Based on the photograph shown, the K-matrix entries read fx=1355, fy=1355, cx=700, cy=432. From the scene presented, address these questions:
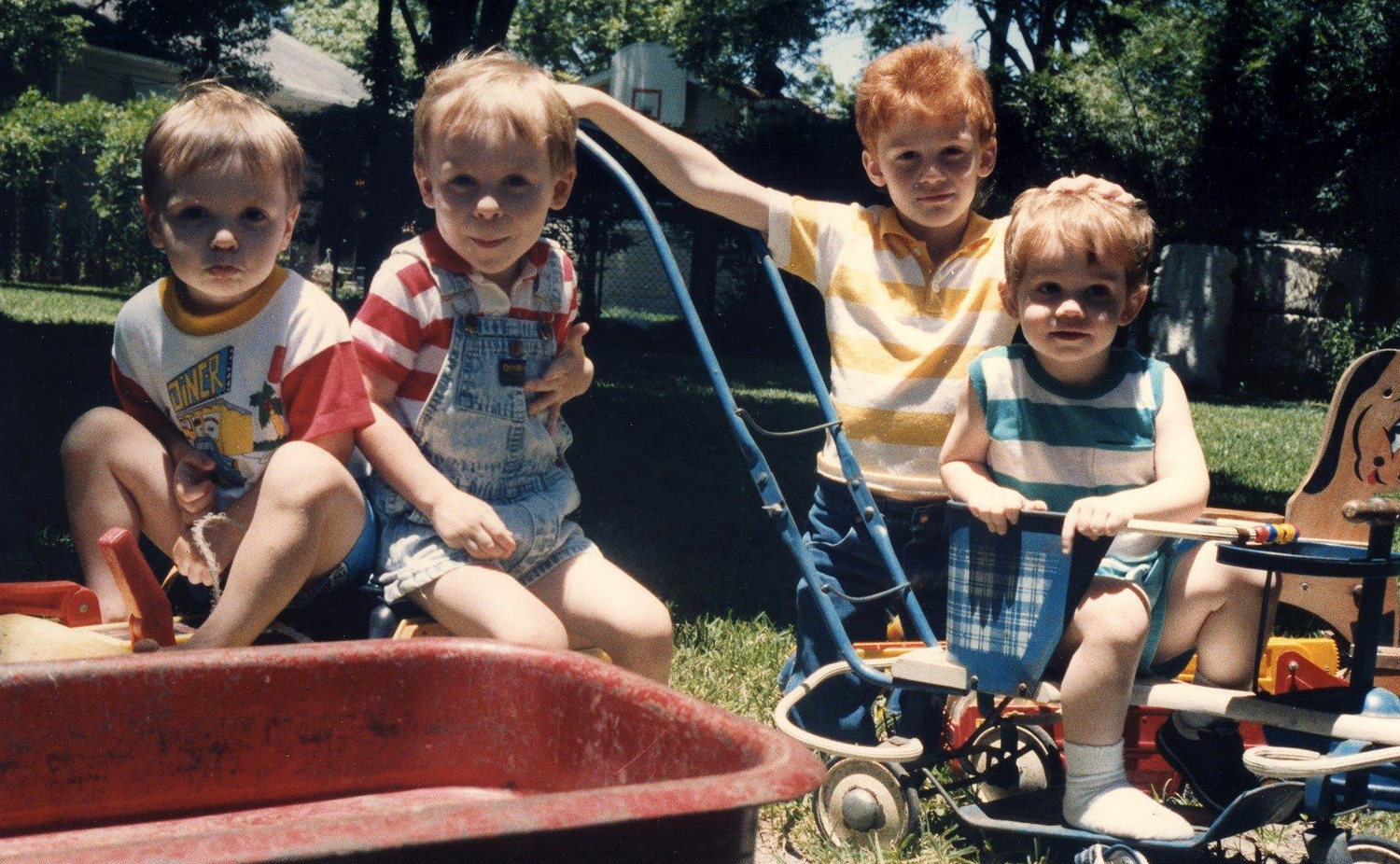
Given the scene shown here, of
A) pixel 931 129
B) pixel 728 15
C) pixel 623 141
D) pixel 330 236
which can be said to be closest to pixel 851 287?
pixel 931 129

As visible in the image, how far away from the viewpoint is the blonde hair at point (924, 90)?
2.75 metres

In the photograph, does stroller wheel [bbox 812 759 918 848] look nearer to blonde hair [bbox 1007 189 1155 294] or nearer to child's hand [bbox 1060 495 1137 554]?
child's hand [bbox 1060 495 1137 554]

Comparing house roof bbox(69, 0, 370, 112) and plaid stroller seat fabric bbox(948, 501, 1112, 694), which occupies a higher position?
house roof bbox(69, 0, 370, 112)

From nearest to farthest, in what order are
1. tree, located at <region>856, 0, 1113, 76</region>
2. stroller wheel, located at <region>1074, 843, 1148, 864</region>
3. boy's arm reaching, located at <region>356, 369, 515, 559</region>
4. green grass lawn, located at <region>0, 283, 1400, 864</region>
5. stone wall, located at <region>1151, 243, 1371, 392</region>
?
1. stroller wheel, located at <region>1074, 843, 1148, 864</region>
2. boy's arm reaching, located at <region>356, 369, 515, 559</region>
3. green grass lawn, located at <region>0, 283, 1400, 864</region>
4. stone wall, located at <region>1151, 243, 1371, 392</region>
5. tree, located at <region>856, 0, 1113, 76</region>

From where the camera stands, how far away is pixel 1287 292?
576 inches

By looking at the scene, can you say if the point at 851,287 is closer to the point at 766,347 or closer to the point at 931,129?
the point at 931,129

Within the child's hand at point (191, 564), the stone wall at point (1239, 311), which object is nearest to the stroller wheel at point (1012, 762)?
the child's hand at point (191, 564)

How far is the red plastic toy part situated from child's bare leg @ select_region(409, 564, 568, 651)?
603 millimetres

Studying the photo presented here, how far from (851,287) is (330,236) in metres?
12.9

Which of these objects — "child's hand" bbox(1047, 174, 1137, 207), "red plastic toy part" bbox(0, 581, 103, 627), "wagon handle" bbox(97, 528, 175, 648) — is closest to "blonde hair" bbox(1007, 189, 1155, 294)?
"child's hand" bbox(1047, 174, 1137, 207)

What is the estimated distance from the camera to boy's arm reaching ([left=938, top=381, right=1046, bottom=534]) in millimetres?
2295

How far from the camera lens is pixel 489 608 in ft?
7.54

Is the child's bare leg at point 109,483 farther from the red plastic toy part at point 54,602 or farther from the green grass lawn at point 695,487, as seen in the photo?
the green grass lawn at point 695,487

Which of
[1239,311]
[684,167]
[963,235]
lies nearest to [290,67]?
[1239,311]
